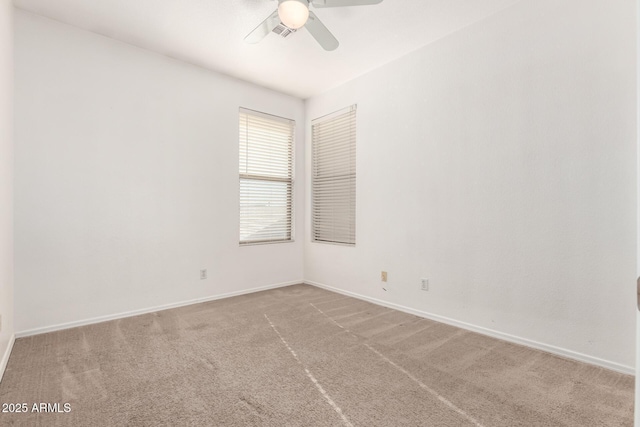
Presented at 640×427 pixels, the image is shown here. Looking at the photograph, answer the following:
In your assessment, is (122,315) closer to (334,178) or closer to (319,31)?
(334,178)

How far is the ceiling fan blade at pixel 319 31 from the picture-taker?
216 cm

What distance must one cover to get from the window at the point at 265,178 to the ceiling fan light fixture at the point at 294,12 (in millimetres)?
1928

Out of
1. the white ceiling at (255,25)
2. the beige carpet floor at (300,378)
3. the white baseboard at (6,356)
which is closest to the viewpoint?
the beige carpet floor at (300,378)

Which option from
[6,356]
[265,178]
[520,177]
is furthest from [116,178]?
[520,177]

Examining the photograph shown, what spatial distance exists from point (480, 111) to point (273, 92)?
8.42 ft

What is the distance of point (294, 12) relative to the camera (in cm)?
196

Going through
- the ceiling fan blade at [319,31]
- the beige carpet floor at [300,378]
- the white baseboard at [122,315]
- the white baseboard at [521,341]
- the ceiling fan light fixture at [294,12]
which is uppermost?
the ceiling fan blade at [319,31]

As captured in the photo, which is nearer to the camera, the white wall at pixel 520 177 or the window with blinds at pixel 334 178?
the white wall at pixel 520 177

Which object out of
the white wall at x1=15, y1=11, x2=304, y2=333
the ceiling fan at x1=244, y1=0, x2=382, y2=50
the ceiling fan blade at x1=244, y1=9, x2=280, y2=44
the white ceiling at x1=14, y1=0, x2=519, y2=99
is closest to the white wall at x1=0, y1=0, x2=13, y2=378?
the white wall at x1=15, y1=11, x2=304, y2=333

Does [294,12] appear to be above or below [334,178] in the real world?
above

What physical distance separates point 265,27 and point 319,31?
1.41 feet

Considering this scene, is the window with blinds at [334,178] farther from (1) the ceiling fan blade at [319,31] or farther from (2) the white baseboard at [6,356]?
(2) the white baseboard at [6,356]

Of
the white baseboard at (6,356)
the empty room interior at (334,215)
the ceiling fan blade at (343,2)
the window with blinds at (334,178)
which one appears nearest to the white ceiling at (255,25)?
the empty room interior at (334,215)

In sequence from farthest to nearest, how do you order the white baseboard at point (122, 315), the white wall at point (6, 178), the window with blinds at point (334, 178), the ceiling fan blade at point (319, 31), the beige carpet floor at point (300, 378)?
the window with blinds at point (334, 178)
the white baseboard at point (122, 315)
the ceiling fan blade at point (319, 31)
the white wall at point (6, 178)
the beige carpet floor at point (300, 378)
